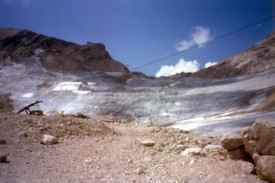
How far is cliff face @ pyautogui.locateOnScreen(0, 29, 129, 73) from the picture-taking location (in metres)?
58.3

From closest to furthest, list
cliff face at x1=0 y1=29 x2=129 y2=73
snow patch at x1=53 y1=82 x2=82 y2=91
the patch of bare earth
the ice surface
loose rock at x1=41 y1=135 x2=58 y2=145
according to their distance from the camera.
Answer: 1. the patch of bare earth
2. loose rock at x1=41 y1=135 x2=58 y2=145
3. the ice surface
4. snow patch at x1=53 y1=82 x2=82 y2=91
5. cliff face at x1=0 y1=29 x2=129 y2=73

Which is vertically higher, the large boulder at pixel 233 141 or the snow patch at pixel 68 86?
the snow patch at pixel 68 86

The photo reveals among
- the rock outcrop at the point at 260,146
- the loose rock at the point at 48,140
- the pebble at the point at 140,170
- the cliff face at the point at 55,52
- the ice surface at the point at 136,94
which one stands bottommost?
the pebble at the point at 140,170

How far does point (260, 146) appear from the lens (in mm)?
5840

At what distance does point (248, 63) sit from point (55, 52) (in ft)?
132

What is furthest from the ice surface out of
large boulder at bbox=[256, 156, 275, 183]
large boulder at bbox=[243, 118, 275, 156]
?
large boulder at bbox=[256, 156, 275, 183]

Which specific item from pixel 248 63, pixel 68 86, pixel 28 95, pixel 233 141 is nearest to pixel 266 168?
pixel 233 141

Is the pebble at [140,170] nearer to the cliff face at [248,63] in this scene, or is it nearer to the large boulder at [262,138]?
the large boulder at [262,138]

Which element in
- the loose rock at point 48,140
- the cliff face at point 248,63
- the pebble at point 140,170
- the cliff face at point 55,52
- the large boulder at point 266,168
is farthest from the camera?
the cliff face at point 55,52

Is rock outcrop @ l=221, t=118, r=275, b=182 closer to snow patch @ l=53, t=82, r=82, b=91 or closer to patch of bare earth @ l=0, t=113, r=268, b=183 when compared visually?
patch of bare earth @ l=0, t=113, r=268, b=183

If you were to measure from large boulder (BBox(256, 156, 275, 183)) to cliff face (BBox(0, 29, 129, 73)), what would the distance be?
2100 inches

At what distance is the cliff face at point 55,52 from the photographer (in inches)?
2297

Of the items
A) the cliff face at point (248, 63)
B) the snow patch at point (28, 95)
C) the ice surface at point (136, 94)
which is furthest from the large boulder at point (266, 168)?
the cliff face at point (248, 63)

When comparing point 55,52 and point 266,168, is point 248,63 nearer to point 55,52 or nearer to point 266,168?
point 55,52
